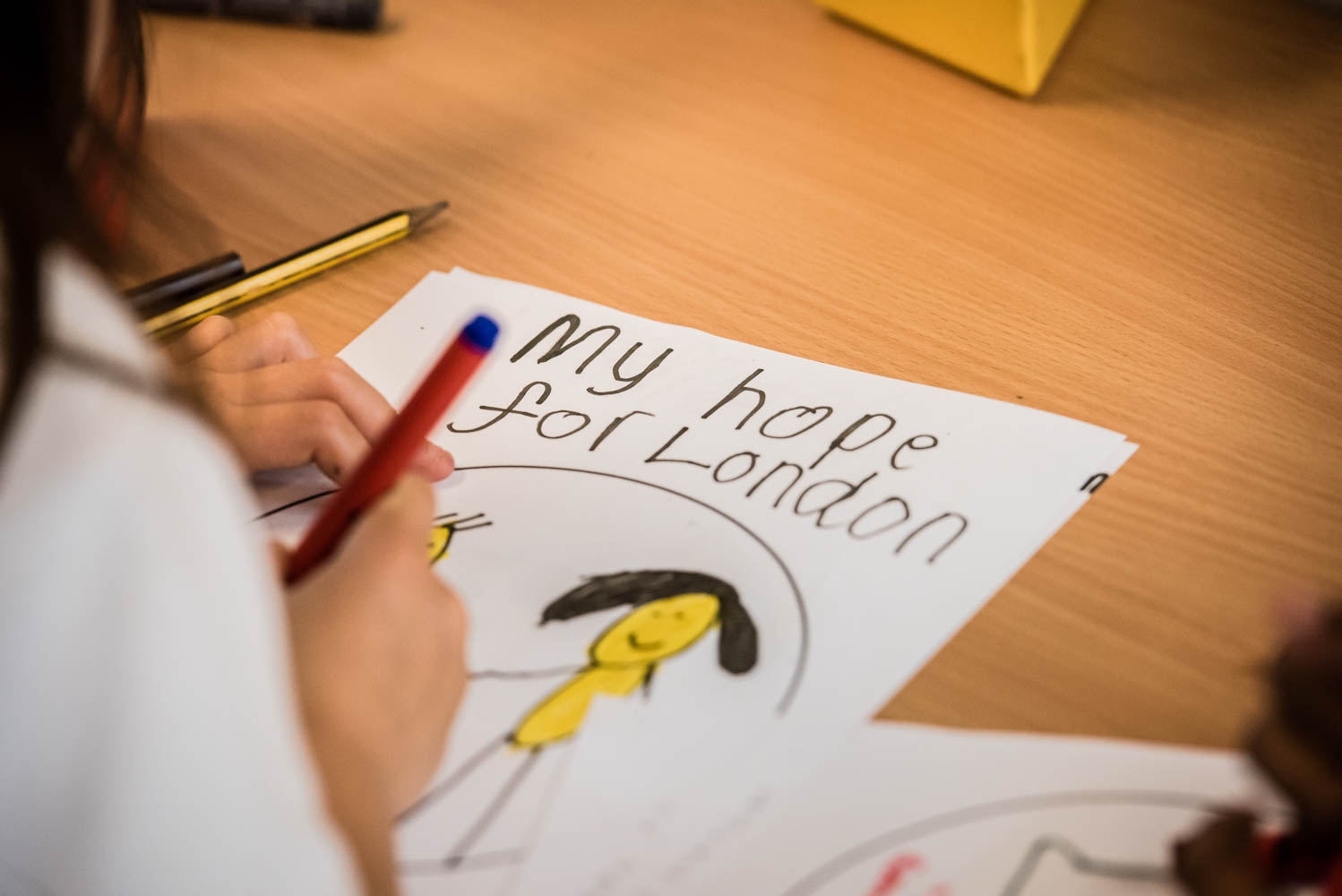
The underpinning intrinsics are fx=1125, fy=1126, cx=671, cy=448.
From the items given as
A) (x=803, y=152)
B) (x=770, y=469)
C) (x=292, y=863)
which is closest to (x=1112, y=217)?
(x=803, y=152)

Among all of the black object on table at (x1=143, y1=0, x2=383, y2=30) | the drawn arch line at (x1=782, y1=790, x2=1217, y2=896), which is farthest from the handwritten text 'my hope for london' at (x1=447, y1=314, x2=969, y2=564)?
the black object on table at (x1=143, y1=0, x2=383, y2=30)

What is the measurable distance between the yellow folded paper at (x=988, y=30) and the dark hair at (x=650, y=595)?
1.43 ft

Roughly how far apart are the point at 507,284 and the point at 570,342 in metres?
0.06

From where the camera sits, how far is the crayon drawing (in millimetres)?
374

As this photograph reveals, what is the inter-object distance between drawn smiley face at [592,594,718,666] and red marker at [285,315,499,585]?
10 cm

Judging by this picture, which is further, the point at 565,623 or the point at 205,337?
the point at 205,337

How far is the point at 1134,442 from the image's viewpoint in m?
0.49

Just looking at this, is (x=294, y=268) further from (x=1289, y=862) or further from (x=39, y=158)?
(x=1289, y=862)

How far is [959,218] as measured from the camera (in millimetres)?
621

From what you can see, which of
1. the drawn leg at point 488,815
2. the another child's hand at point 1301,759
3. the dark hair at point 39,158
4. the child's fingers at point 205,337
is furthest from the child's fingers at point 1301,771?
the child's fingers at point 205,337

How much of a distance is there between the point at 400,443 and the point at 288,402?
0.51 ft

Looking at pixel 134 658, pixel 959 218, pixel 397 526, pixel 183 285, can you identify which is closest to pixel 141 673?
pixel 134 658

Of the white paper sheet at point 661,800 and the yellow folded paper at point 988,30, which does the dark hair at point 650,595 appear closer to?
the white paper sheet at point 661,800

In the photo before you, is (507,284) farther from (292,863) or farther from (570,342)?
(292,863)
